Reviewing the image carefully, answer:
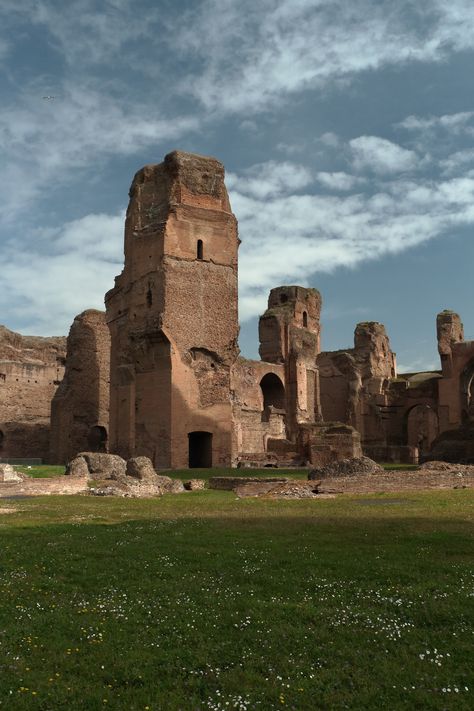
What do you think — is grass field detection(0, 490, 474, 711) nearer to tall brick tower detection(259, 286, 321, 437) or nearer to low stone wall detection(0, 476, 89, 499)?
low stone wall detection(0, 476, 89, 499)

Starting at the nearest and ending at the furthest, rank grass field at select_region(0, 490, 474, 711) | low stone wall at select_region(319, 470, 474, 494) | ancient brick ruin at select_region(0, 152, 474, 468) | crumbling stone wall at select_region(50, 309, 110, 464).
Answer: grass field at select_region(0, 490, 474, 711), low stone wall at select_region(319, 470, 474, 494), ancient brick ruin at select_region(0, 152, 474, 468), crumbling stone wall at select_region(50, 309, 110, 464)

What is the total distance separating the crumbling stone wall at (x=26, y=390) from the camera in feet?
128

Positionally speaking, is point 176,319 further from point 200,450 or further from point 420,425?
point 420,425

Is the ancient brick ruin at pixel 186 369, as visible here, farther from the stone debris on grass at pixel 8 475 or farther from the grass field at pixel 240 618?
the grass field at pixel 240 618

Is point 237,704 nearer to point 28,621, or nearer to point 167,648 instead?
point 167,648

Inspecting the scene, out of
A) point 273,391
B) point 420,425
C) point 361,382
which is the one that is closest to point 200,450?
point 273,391

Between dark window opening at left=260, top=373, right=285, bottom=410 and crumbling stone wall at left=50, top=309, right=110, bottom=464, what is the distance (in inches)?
446

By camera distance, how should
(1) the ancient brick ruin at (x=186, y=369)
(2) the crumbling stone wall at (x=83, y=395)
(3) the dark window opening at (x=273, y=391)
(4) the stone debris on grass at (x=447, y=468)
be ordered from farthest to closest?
(3) the dark window opening at (x=273, y=391)
(2) the crumbling stone wall at (x=83, y=395)
(1) the ancient brick ruin at (x=186, y=369)
(4) the stone debris on grass at (x=447, y=468)

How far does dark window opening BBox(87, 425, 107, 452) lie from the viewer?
36.8 meters

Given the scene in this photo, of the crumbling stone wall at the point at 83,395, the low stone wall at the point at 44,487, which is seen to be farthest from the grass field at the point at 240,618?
the crumbling stone wall at the point at 83,395

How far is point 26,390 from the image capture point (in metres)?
40.3

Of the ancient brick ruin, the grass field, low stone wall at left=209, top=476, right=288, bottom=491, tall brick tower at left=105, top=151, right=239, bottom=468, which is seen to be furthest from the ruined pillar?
the grass field

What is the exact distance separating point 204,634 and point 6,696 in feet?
4.48

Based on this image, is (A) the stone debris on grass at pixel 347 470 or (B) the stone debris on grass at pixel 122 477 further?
(A) the stone debris on grass at pixel 347 470
